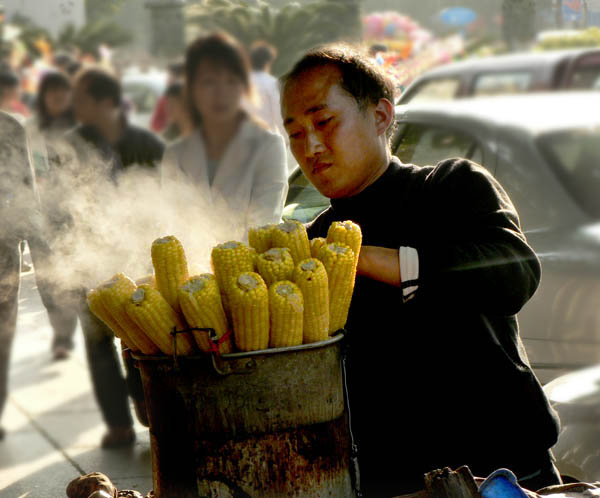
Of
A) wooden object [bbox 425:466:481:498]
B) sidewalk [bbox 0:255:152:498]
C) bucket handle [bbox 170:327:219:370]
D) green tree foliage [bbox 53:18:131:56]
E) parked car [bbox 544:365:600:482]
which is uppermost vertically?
green tree foliage [bbox 53:18:131:56]

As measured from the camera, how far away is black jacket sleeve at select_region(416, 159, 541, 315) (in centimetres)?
163

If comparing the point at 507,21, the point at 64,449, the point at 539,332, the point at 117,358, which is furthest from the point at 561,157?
the point at 64,449

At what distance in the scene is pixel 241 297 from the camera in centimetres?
150

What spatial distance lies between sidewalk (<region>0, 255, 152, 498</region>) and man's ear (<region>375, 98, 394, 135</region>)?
2.29 metres

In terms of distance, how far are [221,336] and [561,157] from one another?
6.81 ft

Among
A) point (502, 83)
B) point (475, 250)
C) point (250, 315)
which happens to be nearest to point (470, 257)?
point (475, 250)

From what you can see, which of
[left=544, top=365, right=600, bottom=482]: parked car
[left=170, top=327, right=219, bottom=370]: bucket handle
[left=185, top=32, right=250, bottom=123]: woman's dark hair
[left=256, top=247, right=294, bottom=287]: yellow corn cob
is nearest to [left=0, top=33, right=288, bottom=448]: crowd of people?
[left=185, top=32, right=250, bottom=123]: woman's dark hair

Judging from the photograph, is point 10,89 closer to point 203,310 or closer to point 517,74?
point 203,310

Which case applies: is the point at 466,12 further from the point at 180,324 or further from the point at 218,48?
the point at 180,324

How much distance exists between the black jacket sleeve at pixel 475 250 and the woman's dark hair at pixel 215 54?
2.52 feet

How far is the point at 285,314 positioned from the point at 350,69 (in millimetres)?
662

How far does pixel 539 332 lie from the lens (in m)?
3.16

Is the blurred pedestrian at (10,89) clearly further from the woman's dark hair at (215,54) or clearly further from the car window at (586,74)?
the car window at (586,74)

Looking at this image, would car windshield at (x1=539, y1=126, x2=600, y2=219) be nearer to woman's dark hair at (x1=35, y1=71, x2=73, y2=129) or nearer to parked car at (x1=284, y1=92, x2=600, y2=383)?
parked car at (x1=284, y1=92, x2=600, y2=383)
